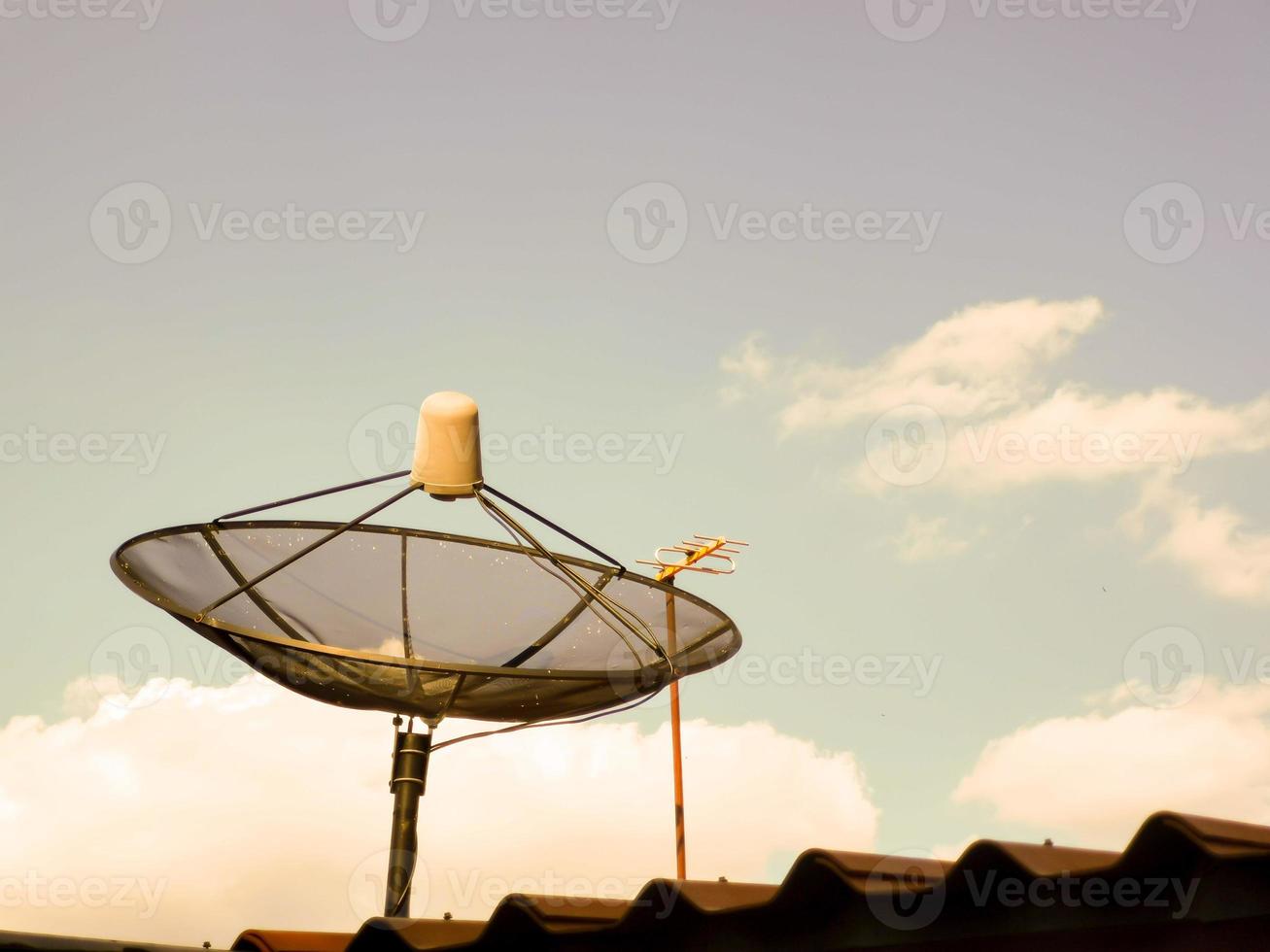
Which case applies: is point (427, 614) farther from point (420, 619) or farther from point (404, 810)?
point (404, 810)

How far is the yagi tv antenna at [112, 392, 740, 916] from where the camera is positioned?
25.9ft

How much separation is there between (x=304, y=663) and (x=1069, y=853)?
4681 millimetres

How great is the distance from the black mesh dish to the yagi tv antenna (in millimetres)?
12

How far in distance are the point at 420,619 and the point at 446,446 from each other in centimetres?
180

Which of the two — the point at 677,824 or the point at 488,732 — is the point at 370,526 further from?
the point at 677,824

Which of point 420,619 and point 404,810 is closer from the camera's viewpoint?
point 404,810

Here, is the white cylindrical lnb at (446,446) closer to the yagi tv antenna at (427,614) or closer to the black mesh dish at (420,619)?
the yagi tv antenna at (427,614)

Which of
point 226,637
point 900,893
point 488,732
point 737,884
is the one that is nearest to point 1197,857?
point 900,893

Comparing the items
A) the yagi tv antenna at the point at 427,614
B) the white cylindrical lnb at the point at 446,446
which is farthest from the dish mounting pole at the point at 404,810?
the white cylindrical lnb at the point at 446,446

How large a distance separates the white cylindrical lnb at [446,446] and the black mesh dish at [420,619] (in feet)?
3.77

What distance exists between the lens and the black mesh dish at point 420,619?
793cm

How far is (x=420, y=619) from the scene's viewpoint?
379 inches

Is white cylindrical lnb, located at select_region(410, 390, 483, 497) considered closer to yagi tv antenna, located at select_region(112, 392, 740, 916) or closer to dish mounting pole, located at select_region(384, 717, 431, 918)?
yagi tv antenna, located at select_region(112, 392, 740, 916)

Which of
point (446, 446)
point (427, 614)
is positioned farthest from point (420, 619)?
point (446, 446)
